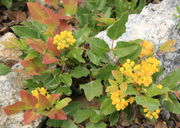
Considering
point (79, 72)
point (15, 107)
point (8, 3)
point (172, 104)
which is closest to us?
point (15, 107)

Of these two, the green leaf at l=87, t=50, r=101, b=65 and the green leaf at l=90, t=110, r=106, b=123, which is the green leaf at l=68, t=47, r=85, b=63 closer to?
the green leaf at l=87, t=50, r=101, b=65

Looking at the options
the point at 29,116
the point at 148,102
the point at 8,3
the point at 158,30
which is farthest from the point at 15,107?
the point at 8,3

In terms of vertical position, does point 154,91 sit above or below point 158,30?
below

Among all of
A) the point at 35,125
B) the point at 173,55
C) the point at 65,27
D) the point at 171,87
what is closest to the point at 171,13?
the point at 173,55

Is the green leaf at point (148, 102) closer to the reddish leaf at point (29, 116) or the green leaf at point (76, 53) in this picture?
the green leaf at point (76, 53)

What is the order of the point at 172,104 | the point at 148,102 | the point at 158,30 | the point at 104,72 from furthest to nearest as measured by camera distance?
the point at 158,30 < the point at 104,72 < the point at 172,104 < the point at 148,102

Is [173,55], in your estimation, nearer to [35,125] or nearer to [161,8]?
[161,8]

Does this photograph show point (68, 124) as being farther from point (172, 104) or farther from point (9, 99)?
point (172, 104)
